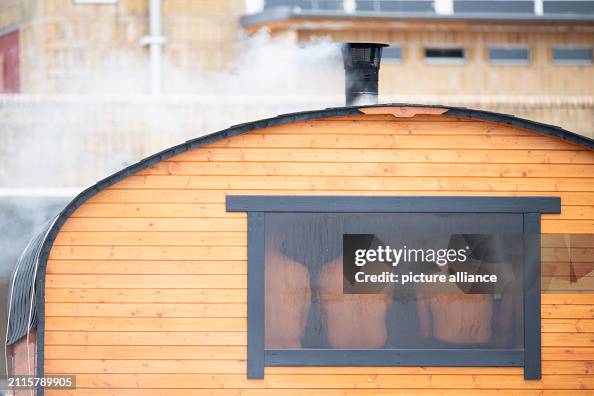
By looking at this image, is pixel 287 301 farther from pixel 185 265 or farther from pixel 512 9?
pixel 512 9

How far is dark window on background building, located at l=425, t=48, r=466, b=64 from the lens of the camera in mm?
23516

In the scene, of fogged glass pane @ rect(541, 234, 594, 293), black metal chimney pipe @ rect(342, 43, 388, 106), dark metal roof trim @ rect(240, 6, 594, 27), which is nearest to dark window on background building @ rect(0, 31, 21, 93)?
dark metal roof trim @ rect(240, 6, 594, 27)

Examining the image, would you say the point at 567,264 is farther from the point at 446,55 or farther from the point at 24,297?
the point at 446,55

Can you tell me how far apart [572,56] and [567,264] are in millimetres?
13302

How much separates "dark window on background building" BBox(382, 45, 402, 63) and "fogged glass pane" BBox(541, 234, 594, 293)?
40.2 ft

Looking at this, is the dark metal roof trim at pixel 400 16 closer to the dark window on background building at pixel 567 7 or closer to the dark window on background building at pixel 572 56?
the dark window on background building at pixel 567 7

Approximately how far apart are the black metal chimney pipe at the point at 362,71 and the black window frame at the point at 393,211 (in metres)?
1.91

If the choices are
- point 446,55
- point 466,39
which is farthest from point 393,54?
point 466,39

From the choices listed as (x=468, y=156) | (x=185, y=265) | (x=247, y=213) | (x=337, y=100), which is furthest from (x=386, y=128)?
(x=337, y=100)

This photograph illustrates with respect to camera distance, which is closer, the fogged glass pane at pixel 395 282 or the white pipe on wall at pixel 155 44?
the fogged glass pane at pixel 395 282

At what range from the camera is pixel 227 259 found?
37.0 ft

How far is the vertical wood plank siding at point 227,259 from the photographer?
1123 centimetres

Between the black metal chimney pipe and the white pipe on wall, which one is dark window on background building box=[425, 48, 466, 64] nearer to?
the white pipe on wall

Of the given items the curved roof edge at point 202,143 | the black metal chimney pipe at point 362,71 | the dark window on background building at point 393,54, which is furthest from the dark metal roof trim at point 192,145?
the dark window on background building at point 393,54
